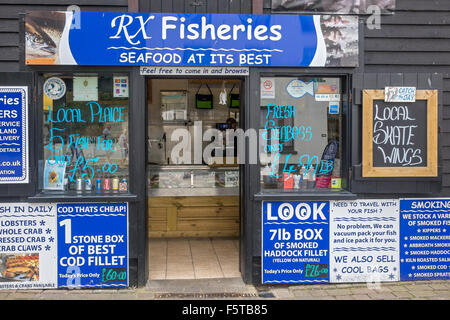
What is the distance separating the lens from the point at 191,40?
5.46m

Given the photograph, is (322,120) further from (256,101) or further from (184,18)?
(184,18)

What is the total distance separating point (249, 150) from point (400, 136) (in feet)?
5.71

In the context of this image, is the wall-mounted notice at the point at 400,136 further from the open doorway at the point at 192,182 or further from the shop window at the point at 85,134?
the shop window at the point at 85,134

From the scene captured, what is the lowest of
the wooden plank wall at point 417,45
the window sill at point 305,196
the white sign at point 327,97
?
the window sill at point 305,196

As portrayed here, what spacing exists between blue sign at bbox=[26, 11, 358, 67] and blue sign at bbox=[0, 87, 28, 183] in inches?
16.8

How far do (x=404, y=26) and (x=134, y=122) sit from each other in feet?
11.0

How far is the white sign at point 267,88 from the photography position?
575 centimetres

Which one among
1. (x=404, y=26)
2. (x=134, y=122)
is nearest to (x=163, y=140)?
(x=134, y=122)

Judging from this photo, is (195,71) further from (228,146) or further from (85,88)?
(228,146)

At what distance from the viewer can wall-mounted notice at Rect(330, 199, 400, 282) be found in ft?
18.6

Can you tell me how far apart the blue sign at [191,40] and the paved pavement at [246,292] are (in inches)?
99.9

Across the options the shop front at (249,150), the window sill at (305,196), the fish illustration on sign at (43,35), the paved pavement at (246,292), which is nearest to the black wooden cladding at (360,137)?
the shop front at (249,150)

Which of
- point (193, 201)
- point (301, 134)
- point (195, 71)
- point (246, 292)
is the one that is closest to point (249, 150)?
point (301, 134)

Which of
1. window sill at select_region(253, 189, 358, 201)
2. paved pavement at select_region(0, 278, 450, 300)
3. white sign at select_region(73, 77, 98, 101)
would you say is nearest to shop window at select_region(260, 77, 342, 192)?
window sill at select_region(253, 189, 358, 201)
